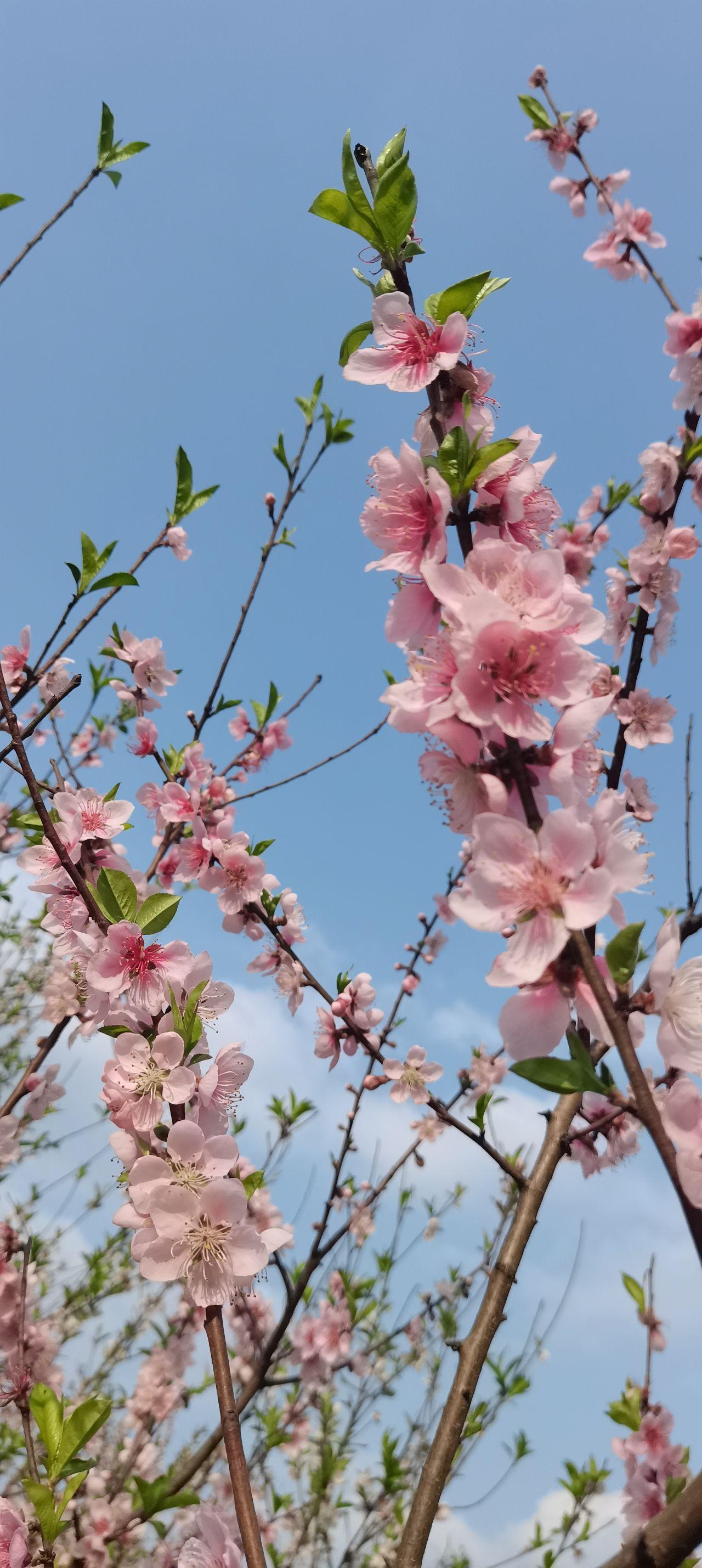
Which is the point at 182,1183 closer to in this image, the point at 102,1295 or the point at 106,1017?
the point at 106,1017

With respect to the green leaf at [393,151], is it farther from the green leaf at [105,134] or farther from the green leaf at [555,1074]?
the green leaf at [105,134]

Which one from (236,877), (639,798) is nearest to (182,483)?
(236,877)

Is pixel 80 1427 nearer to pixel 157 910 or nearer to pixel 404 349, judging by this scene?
pixel 157 910

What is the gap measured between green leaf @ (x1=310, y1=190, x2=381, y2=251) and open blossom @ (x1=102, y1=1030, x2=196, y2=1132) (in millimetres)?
1309

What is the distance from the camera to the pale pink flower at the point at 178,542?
3742 millimetres

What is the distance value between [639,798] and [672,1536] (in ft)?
8.27

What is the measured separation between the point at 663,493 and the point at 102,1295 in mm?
5250

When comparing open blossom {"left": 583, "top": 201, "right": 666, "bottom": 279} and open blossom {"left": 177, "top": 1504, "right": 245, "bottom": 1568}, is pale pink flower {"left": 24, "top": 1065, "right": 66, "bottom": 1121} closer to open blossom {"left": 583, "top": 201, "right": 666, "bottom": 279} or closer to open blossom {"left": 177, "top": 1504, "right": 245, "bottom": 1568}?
open blossom {"left": 177, "top": 1504, "right": 245, "bottom": 1568}

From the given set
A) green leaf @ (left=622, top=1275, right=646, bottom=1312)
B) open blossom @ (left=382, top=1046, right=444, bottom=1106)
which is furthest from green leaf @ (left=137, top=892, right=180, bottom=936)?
green leaf @ (left=622, top=1275, right=646, bottom=1312)

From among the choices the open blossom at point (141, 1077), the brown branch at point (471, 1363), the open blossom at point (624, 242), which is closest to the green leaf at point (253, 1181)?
the open blossom at point (141, 1077)

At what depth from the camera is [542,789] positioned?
1040mm

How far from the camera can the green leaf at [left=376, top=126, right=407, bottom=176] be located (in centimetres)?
132

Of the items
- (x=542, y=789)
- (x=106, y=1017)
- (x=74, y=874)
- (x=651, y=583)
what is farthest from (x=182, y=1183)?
(x=651, y=583)

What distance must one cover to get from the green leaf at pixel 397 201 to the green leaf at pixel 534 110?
3578 mm
